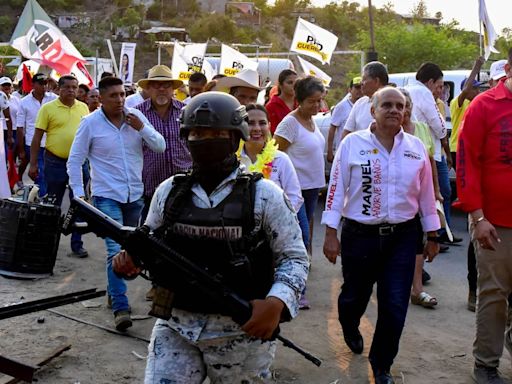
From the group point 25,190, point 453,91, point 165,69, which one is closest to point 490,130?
point 165,69

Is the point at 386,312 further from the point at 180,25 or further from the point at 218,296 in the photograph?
the point at 180,25

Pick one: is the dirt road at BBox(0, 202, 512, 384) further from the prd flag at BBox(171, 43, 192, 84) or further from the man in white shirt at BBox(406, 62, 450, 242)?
the prd flag at BBox(171, 43, 192, 84)

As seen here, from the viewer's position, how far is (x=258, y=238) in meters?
2.87

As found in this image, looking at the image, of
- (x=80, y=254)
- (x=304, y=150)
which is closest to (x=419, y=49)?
(x=80, y=254)

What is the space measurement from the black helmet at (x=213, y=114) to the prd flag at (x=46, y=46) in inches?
403

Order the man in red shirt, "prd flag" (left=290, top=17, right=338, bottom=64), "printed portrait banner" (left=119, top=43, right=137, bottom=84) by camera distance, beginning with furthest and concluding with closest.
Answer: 1. "printed portrait banner" (left=119, top=43, right=137, bottom=84)
2. "prd flag" (left=290, top=17, right=338, bottom=64)
3. the man in red shirt

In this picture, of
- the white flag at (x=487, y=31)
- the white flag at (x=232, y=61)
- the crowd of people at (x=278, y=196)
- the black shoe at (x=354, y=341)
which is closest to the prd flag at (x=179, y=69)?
the white flag at (x=232, y=61)

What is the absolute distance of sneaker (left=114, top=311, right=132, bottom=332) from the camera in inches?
220

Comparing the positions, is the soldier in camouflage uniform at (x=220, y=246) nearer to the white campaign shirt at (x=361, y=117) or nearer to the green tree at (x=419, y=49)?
the white campaign shirt at (x=361, y=117)

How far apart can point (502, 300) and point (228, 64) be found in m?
12.2

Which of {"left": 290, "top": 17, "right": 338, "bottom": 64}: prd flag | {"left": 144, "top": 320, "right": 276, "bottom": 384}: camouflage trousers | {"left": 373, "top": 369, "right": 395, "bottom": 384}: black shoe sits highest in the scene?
{"left": 290, "top": 17, "right": 338, "bottom": 64}: prd flag

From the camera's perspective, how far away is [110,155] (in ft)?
19.4

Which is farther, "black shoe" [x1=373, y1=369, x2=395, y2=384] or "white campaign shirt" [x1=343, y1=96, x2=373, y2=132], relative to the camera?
"white campaign shirt" [x1=343, y1=96, x2=373, y2=132]

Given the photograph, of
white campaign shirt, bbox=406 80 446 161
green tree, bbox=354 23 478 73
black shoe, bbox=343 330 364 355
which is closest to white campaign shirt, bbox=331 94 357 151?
white campaign shirt, bbox=406 80 446 161
